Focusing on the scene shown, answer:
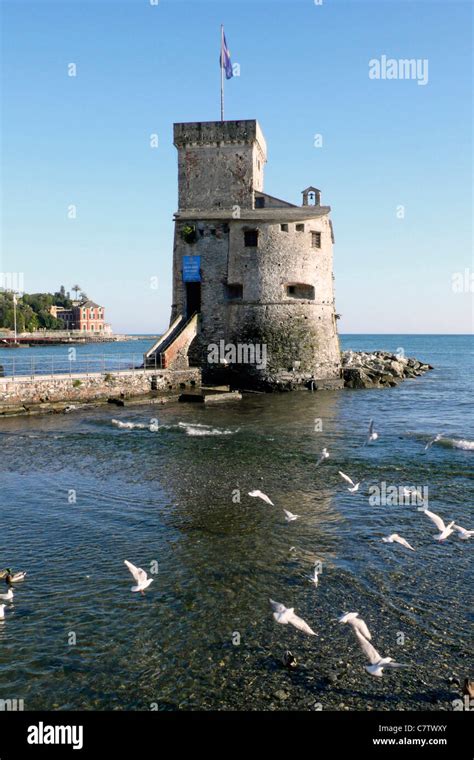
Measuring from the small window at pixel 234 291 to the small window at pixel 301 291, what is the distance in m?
3.79

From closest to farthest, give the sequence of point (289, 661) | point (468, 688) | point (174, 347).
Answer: point (468, 688)
point (289, 661)
point (174, 347)

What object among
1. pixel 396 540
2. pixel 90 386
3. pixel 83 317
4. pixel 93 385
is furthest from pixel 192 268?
pixel 83 317

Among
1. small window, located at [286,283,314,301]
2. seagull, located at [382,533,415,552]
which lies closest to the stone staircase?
small window, located at [286,283,314,301]

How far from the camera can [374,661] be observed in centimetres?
775

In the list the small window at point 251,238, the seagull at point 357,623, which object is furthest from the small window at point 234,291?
the seagull at point 357,623

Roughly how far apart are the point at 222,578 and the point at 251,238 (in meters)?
34.8

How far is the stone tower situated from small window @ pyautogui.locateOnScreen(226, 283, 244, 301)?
0.08 metres

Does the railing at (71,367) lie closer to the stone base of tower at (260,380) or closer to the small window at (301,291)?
the stone base of tower at (260,380)

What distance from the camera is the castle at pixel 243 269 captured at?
42.3m

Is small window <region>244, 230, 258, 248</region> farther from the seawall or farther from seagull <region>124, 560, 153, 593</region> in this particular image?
seagull <region>124, 560, 153, 593</region>

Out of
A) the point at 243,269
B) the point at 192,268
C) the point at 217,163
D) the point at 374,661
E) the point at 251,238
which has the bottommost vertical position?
the point at 374,661

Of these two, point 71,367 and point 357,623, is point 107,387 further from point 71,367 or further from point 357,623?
point 357,623

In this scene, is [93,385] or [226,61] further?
[226,61]
